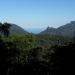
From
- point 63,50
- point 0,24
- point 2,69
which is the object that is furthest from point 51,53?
point 0,24

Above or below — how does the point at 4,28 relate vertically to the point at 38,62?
above

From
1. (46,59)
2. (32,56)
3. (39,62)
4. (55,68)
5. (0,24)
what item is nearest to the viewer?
(55,68)

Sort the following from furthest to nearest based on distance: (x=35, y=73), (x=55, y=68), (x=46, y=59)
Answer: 1. (x=46, y=59)
2. (x=55, y=68)
3. (x=35, y=73)

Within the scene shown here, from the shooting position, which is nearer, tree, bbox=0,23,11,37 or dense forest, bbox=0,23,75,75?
dense forest, bbox=0,23,75,75

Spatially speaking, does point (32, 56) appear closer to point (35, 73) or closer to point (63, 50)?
point (63, 50)

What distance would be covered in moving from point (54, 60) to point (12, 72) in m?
9.90

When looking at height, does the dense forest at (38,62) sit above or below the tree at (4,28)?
below

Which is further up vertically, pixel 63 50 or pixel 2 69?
pixel 63 50

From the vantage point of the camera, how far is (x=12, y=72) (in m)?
38.9

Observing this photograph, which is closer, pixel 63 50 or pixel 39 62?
pixel 39 62

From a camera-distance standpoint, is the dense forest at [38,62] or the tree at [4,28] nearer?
the dense forest at [38,62]

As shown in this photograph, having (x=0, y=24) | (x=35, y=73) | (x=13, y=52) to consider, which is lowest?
(x=35, y=73)

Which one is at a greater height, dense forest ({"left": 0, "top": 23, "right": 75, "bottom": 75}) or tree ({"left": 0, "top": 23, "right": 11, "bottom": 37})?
tree ({"left": 0, "top": 23, "right": 11, "bottom": 37})

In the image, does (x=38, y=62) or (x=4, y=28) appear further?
(x=4, y=28)
